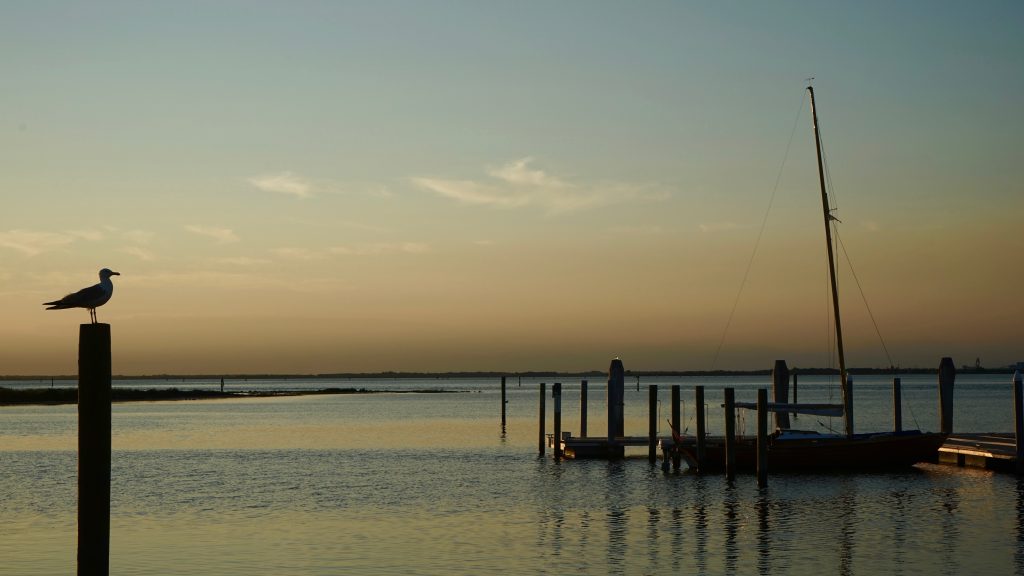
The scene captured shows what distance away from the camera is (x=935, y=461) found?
40938 millimetres

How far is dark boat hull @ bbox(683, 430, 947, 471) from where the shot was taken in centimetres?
3922

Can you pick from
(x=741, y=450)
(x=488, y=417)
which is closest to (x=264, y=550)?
(x=741, y=450)

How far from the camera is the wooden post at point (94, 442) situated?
44.8 feet

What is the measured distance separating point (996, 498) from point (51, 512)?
2625 cm

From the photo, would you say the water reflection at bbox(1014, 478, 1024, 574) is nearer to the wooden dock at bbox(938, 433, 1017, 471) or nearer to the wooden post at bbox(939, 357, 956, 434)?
the wooden dock at bbox(938, 433, 1017, 471)

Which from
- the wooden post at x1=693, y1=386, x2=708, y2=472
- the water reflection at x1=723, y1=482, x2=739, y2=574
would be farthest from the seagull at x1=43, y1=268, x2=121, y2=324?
the wooden post at x1=693, y1=386, x2=708, y2=472

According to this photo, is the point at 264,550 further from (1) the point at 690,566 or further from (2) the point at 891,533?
(2) the point at 891,533

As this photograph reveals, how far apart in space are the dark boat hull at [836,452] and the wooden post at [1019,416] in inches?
141

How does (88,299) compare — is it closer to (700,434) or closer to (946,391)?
(700,434)

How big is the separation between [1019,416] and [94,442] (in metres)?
30.0

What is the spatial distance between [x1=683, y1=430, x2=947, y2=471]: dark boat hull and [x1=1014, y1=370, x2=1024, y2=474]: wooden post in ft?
11.7

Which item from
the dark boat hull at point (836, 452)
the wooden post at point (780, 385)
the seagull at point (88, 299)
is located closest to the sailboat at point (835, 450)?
the dark boat hull at point (836, 452)

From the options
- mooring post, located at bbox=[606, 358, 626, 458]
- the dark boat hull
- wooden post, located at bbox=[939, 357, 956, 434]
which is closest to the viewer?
the dark boat hull

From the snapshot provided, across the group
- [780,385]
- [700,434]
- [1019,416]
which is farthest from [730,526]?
[780,385]
